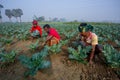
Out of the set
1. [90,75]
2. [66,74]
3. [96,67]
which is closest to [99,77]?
[90,75]

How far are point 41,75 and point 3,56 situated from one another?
5.44ft

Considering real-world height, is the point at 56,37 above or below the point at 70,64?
above

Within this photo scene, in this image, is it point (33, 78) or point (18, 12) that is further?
point (18, 12)

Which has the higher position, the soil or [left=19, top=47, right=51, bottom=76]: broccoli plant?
[left=19, top=47, right=51, bottom=76]: broccoli plant

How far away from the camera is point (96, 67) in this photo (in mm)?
3455

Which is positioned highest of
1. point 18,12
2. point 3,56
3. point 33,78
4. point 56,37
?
point 18,12

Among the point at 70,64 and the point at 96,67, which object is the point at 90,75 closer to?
the point at 96,67

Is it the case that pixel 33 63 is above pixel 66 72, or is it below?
above

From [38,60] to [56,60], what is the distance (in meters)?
0.96

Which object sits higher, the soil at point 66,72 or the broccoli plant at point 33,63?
the broccoli plant at point 33,63

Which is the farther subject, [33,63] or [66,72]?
[66,72]

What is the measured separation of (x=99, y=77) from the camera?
3.03 meters

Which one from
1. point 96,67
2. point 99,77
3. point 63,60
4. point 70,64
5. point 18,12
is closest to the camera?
point 99,77

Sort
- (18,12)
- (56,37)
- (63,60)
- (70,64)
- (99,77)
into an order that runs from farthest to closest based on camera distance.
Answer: (18,12) → (56,37) → (63,60) → (70,64) → (99,77)
